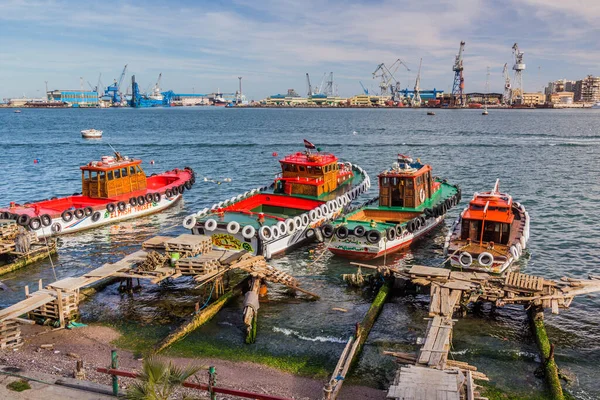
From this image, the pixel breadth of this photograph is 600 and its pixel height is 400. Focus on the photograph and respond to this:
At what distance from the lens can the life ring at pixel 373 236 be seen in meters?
25.2

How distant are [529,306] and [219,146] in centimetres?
7466

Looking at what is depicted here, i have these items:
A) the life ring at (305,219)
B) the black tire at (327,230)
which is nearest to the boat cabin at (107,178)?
the life ring at (305,219)

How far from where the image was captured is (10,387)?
12539 mm

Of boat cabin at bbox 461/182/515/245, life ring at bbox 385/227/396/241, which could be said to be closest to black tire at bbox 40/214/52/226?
life ring at bbox 385/227/396/241

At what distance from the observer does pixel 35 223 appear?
93.8 feet

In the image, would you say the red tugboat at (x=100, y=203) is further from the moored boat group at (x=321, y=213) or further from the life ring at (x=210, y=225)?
the life ring at (x=210, y=225)

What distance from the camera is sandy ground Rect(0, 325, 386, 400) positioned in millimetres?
14141

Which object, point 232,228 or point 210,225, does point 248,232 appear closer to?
point 232,228

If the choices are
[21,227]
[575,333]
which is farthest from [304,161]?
[575,333]

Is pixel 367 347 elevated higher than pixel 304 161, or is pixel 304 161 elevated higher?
pixel 304 161

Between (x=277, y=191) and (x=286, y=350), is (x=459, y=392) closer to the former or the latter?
(x=286, y=350)

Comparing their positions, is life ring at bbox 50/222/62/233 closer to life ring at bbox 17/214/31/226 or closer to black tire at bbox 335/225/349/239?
life ring at bbox 17/214/31/226

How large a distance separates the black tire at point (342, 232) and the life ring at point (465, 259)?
588cm

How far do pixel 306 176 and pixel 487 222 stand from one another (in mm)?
12308
